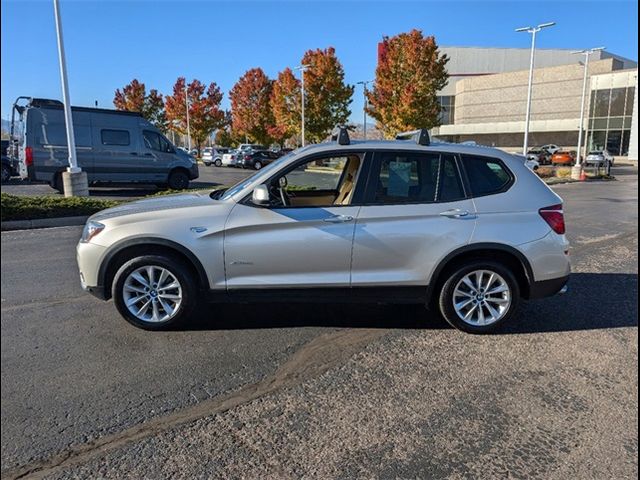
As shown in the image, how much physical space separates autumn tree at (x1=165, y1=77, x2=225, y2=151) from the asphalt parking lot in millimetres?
49737

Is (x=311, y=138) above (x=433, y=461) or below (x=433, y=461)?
above

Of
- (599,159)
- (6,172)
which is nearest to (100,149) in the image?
(6,172)

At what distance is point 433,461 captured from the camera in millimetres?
2598

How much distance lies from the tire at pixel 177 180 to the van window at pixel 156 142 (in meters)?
0.78

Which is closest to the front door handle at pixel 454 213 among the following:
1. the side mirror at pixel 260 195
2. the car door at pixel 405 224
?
the car door at pixel 405 224

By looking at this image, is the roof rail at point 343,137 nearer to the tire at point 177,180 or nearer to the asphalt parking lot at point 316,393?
the asphalt parking lot at point 316,393

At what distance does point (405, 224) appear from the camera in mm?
4160

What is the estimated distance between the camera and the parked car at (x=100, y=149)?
14.1m

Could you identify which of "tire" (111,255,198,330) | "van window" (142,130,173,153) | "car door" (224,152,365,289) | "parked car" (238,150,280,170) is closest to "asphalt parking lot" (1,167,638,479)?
"tire" (111,255,198,330)

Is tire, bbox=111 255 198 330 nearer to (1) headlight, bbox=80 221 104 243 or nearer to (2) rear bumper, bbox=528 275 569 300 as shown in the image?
(1) headlight, bbox=80 221 104 243

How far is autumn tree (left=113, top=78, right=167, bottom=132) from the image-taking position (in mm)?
53562

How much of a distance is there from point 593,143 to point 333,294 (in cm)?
5747

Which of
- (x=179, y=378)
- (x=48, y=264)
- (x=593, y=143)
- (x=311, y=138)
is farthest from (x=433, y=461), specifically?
(x=593, y=143)

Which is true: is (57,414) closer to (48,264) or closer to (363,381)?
(363,381)
